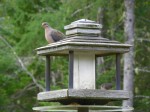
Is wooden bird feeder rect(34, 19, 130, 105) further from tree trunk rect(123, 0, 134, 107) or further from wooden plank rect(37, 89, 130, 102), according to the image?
tree trunk rect(123, 0, 134, 107)

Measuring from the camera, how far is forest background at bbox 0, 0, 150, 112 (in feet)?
48.5

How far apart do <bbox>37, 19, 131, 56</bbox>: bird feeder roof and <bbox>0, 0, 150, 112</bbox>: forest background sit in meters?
7.48

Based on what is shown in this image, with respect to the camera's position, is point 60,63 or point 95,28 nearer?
point 95,28

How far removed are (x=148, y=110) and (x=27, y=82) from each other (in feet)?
12.6

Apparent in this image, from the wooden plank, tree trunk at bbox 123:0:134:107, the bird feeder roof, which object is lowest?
the wooden plank

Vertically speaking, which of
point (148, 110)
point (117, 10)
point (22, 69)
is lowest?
point (148, 110)

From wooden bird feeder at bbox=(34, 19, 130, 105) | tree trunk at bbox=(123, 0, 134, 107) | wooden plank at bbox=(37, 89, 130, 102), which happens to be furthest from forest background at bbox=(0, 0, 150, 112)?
wooden plank at bbox=(37, 89, 130, 102)

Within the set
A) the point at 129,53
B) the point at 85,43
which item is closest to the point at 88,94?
the point at 85,43

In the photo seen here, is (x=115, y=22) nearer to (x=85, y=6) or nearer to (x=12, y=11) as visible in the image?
(x=85, y=6)

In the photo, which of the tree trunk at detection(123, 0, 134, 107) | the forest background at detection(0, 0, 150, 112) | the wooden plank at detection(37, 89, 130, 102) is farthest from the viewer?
the forest background at detection(0, 0, 150, 112)

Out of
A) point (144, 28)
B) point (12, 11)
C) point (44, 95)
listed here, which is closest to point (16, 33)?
point (12, 11)

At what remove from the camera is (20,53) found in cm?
1698

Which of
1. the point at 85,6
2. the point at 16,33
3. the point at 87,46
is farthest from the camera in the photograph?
the point at 16,33

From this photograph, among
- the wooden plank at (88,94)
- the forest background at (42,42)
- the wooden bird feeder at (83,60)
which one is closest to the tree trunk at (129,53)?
the forest background at (42,42)
